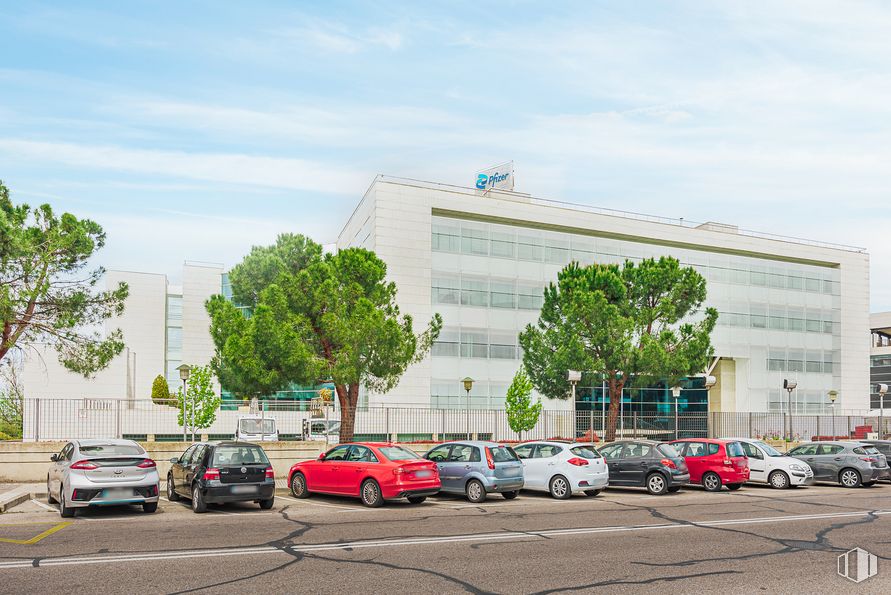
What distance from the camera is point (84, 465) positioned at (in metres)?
15.5

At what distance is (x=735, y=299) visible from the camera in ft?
193

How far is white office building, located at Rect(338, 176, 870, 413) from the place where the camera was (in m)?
47.6

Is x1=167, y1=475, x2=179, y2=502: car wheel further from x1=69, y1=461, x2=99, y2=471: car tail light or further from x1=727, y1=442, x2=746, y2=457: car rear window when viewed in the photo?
x1=727, y1=442, x2=746, y2=457: car rear window

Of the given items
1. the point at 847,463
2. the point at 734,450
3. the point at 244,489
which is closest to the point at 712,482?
the point at 734,450

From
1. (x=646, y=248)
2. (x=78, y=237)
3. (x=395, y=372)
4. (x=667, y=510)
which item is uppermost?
(x=646, y=248)

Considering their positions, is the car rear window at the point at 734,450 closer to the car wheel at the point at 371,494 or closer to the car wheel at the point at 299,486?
the car wheel at the point at 371,494

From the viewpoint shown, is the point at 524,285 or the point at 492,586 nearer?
the point at 492,586

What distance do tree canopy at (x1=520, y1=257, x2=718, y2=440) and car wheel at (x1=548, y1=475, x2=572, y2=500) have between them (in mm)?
15506

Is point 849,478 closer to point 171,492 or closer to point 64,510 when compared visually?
point 171,492

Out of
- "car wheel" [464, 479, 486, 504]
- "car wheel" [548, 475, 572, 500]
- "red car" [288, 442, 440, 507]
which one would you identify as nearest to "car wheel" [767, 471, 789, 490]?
"car wheel" [548, 475, 572, 500]

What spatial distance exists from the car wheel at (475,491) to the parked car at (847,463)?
12.5 m

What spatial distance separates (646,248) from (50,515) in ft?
153

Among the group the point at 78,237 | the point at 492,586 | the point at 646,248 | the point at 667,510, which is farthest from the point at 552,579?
the point at 646,248

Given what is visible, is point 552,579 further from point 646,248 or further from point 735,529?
point 646,248
